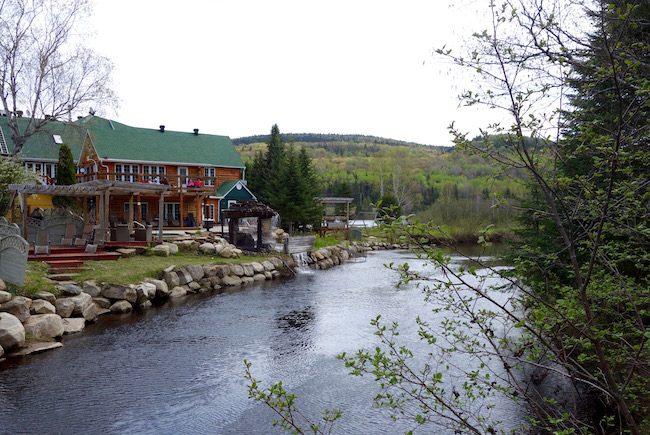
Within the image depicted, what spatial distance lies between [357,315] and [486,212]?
97.0 ft

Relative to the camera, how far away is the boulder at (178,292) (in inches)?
651

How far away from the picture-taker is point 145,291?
1502cm

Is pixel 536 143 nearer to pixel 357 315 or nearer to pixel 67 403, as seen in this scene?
pixel 67 403

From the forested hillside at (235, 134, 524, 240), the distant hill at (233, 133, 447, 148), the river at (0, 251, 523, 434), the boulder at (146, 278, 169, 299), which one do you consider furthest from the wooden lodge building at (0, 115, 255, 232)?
the distant hill at (233, 133, 447, 148)

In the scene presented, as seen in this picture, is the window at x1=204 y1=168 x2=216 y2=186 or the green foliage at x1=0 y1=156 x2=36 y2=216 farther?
the window at x1=204 y1=168 x2=216 y2=186

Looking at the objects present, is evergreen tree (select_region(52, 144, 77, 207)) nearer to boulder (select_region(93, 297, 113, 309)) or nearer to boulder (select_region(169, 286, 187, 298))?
boulder (select_region(169, 286, 187, 298))

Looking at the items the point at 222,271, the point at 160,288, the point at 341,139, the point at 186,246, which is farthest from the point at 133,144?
the point at 341,139

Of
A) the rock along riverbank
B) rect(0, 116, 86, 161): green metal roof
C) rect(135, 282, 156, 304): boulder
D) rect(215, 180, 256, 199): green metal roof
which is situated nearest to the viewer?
the rock along riverbank

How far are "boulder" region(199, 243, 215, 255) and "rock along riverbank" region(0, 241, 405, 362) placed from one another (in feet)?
0.17

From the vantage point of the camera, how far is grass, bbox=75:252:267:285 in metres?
14.9

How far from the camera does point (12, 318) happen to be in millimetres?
10383

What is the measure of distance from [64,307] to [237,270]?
833cm

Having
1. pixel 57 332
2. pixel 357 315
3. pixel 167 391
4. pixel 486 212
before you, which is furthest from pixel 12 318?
pixel 486 212

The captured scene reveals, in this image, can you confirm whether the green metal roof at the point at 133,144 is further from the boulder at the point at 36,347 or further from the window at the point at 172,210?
the boulder at the point at 36,347
